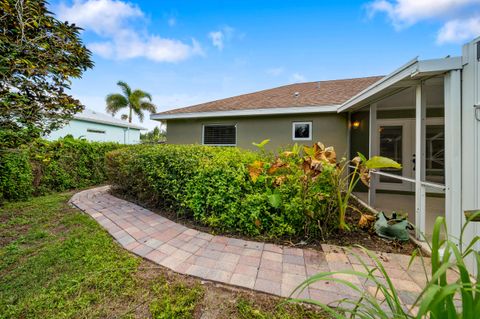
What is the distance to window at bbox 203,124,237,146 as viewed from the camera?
790cm

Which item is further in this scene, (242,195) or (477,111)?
(242,195)

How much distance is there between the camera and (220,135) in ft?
26.7

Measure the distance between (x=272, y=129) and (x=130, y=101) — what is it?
17103 mm

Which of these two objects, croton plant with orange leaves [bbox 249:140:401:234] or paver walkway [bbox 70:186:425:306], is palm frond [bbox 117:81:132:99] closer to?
paver walkway [bbox 70:186:425:306]

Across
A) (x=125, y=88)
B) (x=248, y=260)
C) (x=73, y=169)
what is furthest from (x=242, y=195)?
(x=125, y=88)

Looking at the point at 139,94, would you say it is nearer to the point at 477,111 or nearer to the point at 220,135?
the point at 220,135

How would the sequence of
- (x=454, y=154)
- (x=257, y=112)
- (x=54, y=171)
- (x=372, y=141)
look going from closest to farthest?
(x=454, y=154) → (x=372, y=141) → (x=54, y=171) → (x=257, y=112)

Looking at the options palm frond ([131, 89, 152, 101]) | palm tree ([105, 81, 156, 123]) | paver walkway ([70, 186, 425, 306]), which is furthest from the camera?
palm frond ([131, 89, 152, 101])

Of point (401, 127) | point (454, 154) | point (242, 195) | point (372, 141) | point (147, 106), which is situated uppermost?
point (147, 106)

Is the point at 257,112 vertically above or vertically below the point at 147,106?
below

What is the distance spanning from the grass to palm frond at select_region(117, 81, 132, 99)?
1859 cm

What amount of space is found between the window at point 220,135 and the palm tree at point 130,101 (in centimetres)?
1438

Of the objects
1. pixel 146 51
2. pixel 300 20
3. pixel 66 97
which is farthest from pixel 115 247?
pixel 146 51

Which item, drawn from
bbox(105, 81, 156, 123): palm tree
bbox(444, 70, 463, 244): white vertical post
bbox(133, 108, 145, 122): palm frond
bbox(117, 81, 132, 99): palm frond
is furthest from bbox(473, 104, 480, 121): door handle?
bbox(117, 81, 132, 99): palm frond
